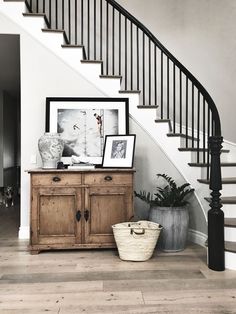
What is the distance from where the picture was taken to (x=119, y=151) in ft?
11.2

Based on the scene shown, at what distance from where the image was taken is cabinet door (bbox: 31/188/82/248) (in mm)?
3119

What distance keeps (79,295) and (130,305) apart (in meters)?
0.39

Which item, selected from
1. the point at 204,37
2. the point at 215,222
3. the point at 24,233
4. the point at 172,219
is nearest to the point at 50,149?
the point at 24,233

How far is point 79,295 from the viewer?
2.16m

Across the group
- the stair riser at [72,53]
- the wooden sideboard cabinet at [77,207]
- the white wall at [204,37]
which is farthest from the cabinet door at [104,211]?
the white wall at [204,37]

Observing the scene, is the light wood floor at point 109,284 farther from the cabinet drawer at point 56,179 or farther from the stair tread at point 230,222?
the cabinet drawer at point 56,179

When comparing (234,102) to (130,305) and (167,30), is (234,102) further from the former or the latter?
(130,305)

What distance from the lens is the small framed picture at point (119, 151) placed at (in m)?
3.33

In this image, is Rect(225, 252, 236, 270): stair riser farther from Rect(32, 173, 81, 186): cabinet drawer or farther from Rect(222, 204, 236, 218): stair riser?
Rect(32, 173, 81, 186): cabinet drawer

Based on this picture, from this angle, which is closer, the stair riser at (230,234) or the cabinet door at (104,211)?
the stair riser at (230,234)

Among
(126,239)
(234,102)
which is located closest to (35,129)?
(126,239)

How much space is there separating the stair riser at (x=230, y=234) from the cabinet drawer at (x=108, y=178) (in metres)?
1.05

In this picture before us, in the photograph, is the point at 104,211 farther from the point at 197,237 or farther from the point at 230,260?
the point at 230,260

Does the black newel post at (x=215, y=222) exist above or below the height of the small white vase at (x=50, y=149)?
below
